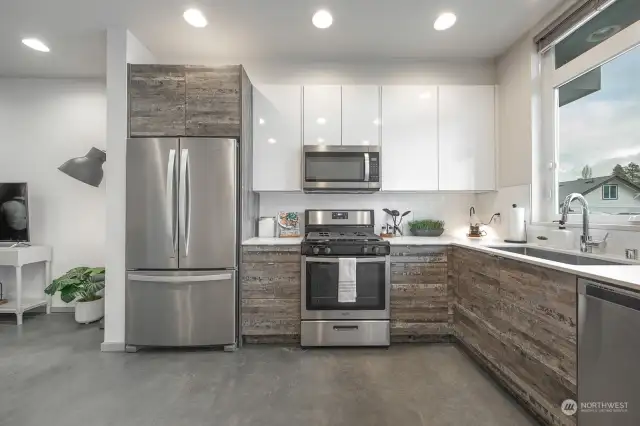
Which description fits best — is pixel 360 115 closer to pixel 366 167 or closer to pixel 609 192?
pixel 366 167

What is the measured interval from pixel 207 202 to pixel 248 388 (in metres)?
1.46

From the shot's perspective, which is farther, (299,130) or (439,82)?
(439,82)

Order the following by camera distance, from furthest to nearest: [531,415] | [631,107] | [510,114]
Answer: [510,114], [631,107], [531,415]

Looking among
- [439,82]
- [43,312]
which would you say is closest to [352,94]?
[439,82]

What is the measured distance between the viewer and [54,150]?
3857mm

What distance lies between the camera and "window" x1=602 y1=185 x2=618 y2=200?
86.7 inches

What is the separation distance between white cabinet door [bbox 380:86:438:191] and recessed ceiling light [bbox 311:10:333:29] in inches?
33.4

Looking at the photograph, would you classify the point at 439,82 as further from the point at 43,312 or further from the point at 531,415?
the point at 43,312

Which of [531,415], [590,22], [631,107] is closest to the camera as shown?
[531,415]

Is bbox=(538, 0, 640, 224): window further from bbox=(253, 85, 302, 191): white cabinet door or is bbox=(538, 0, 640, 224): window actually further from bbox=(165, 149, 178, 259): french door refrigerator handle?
bbox=(165, 149, 178, 259): french door refrigerator handle

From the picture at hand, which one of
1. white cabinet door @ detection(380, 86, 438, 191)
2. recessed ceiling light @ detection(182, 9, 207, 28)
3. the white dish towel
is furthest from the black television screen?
white cabinet door @ detection(380, 86, 438, 191)

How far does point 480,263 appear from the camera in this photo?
2.46m

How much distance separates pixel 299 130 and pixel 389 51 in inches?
47.5

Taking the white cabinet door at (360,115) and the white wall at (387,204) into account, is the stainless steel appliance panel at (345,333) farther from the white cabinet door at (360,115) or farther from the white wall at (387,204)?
the white cabinet door at (360,115)
